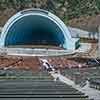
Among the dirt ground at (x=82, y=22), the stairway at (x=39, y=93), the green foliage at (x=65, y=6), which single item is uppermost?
the green foliage at (x=65, y=6)

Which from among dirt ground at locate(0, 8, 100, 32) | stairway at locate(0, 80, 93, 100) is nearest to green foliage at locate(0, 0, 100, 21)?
dirt ground at locate(0, 8, 100, 32)

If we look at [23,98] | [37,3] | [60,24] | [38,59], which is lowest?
[23,98]

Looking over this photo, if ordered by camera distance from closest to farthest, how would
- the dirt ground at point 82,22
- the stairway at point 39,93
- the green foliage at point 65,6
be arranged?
the stairway at point 39,93
the dirt ground at point 82,22
the green foliage at point 65,6

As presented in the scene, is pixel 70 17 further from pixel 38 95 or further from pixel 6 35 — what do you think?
pixel 38 95

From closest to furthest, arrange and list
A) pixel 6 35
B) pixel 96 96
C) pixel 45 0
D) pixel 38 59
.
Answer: pixel 96 96 → pixel 38 59 → pixel 6 35 → pixel 45 0

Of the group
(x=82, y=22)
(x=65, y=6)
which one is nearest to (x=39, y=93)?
(x=82, y=22)

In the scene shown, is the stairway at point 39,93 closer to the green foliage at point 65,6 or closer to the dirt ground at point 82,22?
the dirt ground at point 82,22

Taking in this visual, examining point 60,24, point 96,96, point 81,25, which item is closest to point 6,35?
point 60,24

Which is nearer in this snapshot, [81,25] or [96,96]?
[96,96]

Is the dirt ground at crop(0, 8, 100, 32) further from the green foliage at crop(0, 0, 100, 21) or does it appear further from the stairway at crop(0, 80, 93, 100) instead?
the stairway at crop(0, 80, 93, 100)

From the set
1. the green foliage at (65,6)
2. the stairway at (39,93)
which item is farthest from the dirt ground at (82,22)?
the stairway at (39,93)

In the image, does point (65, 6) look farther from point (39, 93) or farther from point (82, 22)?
point (39, 93)
